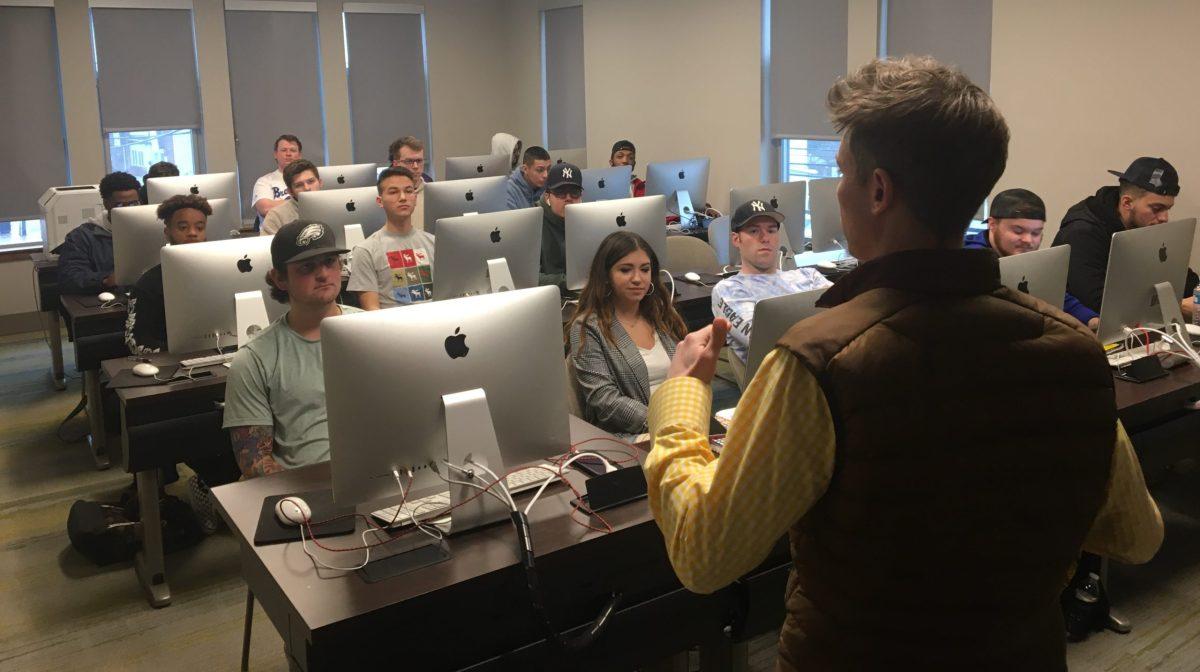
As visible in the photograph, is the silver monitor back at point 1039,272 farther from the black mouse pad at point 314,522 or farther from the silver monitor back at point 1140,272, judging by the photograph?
the black mouse pad at point 314,522

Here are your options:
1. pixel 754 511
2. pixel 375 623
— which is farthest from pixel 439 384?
pixel 754 511

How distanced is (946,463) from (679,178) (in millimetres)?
6088

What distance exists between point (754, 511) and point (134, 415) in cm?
270

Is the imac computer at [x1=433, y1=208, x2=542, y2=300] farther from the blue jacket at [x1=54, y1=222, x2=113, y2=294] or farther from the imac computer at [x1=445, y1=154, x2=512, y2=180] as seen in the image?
the imac computer at [x1=445, y1=154, x2=512, y2=180]

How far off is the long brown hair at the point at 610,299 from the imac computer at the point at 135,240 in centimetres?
221

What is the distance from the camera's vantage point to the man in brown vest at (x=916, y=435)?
1062mm

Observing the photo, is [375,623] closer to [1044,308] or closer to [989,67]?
[1044,308]

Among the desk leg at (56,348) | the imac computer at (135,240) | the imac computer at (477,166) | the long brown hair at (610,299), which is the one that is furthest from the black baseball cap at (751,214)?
the desk leg at (56,348)

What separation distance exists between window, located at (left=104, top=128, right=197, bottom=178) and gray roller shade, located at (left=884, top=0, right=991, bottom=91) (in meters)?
5.87

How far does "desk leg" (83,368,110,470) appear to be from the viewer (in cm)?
479

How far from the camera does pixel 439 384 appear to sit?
2031 millimetres

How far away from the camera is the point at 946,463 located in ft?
3.52

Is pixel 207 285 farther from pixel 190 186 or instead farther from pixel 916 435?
pixel 916 435

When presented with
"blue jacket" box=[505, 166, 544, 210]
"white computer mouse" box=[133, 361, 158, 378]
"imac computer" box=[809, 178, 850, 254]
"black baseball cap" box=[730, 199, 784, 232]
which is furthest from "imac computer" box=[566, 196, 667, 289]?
"blue jacket" box=[505, 166, 544, 210]
